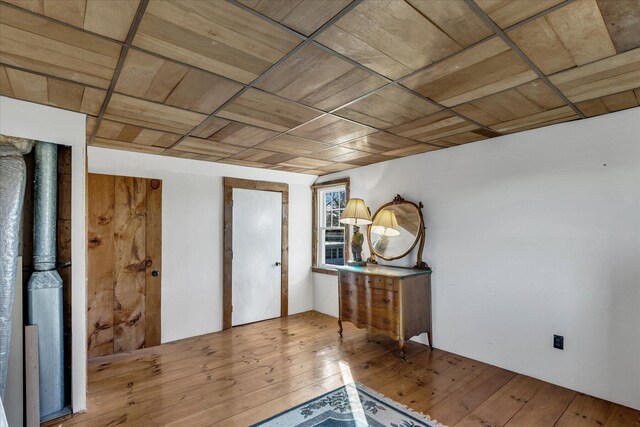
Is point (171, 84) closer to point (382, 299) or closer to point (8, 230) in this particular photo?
point (8, 230)

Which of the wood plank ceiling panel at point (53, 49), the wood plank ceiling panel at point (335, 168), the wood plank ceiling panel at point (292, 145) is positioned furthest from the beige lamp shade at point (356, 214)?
the wood plank ceiling panel at point (53, 49)

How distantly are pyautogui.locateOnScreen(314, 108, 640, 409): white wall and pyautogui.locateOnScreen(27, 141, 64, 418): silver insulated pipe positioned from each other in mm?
3499

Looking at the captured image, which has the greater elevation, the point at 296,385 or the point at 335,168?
the point at 335,168

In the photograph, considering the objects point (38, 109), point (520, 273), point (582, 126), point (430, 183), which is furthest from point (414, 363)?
point (38, 109)

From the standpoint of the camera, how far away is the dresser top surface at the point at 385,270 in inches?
134

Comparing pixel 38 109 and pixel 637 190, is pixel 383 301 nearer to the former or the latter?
pixel 637 190

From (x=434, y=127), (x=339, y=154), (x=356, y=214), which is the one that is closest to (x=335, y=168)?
(x=339, y=154)

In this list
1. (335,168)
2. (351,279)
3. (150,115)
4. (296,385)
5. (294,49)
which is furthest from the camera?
(335,168)

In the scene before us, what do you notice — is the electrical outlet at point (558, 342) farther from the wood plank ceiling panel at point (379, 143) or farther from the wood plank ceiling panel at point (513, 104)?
the wood plank ceiling panel at point (379, 143)

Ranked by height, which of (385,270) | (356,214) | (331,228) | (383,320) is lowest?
(383,320)

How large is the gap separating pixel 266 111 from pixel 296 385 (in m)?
2.32

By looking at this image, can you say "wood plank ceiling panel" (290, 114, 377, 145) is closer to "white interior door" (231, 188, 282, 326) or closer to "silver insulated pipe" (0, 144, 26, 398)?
"white interior door" (231, 188, 282, 326)

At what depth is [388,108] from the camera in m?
2.35

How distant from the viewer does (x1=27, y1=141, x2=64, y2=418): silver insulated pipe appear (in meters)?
2.22
